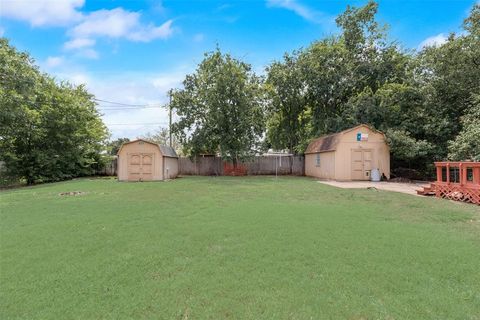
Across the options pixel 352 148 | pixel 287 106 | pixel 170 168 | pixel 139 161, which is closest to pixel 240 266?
pixel 352 148

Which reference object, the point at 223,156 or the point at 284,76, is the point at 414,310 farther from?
the point at 284,76

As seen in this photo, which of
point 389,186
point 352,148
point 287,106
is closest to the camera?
point 389,186

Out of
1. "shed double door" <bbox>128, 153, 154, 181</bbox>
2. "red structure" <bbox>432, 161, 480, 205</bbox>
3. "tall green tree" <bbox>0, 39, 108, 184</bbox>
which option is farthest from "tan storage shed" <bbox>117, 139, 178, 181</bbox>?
"red structure" <bbox>432, 161, 480, 205</bbox>

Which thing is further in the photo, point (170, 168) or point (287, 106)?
point (287, 106)

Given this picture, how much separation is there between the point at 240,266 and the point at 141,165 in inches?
576

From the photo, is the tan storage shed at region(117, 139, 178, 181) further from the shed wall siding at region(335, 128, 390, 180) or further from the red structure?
the red structure

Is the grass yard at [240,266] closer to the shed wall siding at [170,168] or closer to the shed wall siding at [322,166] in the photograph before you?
the shed wall siding at [322,166]

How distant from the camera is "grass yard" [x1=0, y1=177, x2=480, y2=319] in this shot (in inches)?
103

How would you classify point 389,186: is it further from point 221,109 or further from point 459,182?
point 221,109

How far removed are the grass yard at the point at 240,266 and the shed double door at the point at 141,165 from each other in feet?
33.8

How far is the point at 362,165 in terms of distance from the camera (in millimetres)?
16469

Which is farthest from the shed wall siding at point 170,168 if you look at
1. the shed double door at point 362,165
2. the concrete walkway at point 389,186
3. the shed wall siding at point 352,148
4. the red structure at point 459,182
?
the red structure at point 459,182

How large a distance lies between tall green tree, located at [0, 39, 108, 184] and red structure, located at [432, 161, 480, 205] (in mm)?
17653

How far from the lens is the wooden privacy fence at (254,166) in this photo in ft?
73.1
